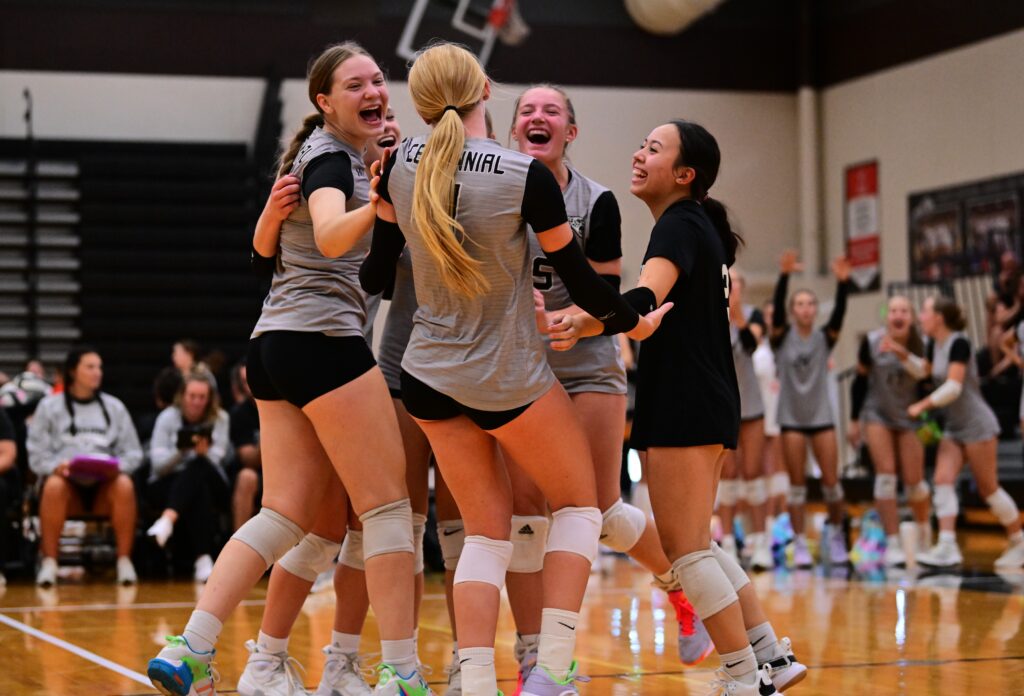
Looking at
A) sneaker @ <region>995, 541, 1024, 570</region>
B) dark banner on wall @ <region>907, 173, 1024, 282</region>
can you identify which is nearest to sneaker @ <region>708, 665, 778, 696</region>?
sneaker @ <region>995, 541, 1024, 570</region>

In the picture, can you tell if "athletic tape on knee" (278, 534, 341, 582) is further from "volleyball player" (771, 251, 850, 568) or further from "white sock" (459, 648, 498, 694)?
"volleyball player" (771, 251, 850, 568)

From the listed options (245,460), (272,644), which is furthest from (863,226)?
(272,644)

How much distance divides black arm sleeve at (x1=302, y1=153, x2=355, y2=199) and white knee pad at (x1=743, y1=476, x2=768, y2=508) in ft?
16.1

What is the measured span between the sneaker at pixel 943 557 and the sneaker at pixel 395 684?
5.14m

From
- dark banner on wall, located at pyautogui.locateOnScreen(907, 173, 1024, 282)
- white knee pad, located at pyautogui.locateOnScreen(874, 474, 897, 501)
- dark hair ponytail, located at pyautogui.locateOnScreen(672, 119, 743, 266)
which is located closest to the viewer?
dark hair ponytail, located at pyautogui.locateOnScreen(672, 119, 743, 266)

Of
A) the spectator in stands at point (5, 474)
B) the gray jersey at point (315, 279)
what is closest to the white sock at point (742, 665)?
the gray jersey at point (315, 279)

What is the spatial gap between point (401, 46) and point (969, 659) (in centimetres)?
1067

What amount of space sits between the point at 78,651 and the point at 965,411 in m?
5.12

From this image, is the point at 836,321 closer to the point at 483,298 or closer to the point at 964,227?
the point at 483,298

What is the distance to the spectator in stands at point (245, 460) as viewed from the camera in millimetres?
7715

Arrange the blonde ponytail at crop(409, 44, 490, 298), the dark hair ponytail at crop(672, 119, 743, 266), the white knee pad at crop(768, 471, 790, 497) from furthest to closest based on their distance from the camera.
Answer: the white knee pad at crop(768, 471, 790, 497), the dark hair ponytail at crop(672, 119, 743, 266), the blonde ponytail at crop(409, 44, 490, 298)

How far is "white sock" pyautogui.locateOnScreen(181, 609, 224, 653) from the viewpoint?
3.15 m

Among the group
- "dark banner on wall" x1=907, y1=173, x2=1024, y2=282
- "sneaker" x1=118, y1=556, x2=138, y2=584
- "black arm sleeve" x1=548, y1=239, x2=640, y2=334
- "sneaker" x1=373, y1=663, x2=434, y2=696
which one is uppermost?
"dark banner on wall" x1=907, y1=173, x2=1024, y2=282

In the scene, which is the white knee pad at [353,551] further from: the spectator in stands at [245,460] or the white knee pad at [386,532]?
the spectator in stands at [245,460]
